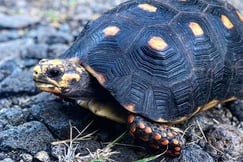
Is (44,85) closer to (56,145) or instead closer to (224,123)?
(56,145)

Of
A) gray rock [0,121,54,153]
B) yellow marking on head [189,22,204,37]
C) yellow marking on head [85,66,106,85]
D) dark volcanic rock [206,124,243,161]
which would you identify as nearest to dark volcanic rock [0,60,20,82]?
gray rock [0,121,54,153]

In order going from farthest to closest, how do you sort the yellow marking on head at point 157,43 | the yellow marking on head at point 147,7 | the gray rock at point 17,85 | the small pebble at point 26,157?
the gray rock at point 17,85 < the yellow marking on head at point 147,7 < the yellow marking on head at point 157,43 < the small pebble at point 26,157

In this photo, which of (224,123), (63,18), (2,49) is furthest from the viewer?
(63,18)

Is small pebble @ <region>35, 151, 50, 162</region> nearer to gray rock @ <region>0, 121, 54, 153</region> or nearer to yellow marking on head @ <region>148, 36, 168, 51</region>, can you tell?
gray rock @ <region>0, 121, 54, 153</region>

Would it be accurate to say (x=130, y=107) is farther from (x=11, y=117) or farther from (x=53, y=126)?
(x=11, y=117)

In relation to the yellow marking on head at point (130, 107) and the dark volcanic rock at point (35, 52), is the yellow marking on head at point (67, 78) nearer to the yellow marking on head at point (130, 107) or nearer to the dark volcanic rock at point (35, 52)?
the yellow marking on head at point (130, 107)

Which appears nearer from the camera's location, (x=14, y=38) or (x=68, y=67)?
(x=68, y=67)

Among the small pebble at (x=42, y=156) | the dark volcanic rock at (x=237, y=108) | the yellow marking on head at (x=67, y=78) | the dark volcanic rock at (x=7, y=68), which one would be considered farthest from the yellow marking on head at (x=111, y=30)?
the dark volcanic rock at (x=7, y=68)

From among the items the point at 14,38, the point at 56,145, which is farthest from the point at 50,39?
the point at 56,145
